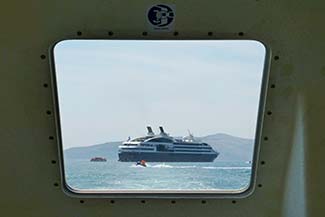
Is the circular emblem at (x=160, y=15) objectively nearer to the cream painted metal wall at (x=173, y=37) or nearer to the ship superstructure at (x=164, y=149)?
the cream painted metal wall at (x=173, y=37)

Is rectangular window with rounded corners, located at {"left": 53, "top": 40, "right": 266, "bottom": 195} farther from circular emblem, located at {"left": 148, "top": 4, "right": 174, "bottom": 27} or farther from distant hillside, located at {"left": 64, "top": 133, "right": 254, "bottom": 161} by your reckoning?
circular emblem, located at {"left": 148, "top": 4, "right": 174, "bottom": 27}

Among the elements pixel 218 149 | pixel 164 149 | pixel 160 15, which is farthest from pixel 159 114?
pixel 160 15

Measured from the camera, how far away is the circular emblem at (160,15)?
1.68 meters

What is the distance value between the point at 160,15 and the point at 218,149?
Answer: 609 mm

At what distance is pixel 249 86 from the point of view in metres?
1.89

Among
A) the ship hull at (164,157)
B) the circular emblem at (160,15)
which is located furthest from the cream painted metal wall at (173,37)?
the ship hull at (164,157)

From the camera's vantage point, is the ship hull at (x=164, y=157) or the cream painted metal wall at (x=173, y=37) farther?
the ship hull at (x=164, y=157)

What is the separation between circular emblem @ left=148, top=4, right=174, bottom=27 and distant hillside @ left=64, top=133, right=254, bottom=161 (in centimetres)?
52

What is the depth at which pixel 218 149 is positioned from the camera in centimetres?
201

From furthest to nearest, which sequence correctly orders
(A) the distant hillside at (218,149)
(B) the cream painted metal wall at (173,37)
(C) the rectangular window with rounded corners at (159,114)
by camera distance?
(A) the distant hillside at (218,149)
(C) the rectangular window with rounded corners at (159,114)
(B) the cream painted metal wall at (173,37)

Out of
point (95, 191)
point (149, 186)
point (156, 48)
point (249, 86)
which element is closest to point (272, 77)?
point (249, 86)

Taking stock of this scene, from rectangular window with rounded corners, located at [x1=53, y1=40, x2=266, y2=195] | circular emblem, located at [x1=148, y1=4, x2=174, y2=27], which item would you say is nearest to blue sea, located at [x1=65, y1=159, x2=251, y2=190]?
rectangular window with rounded corners, located at [x1=53, y1=40, x2=266, y2=195]

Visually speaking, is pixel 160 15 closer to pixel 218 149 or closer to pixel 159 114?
pixel 159 114

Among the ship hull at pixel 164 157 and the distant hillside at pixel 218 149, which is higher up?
the distant hillside at pixel 218 149
